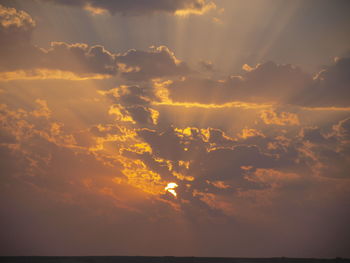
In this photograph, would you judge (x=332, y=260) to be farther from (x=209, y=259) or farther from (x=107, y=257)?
(x=107, y=257)

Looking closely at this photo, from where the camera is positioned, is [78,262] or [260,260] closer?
[78,262]

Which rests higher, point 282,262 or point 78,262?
point 282,262

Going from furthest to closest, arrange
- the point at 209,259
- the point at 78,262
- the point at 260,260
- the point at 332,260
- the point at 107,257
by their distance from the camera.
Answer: the point at 332,260 < the point at 260,260 < the point at 209,259 < the point at 107,257 < the point at 78,262

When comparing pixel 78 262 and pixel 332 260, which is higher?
pixel 332 260

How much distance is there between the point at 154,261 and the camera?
12550 cm

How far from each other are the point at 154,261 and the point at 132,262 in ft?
19.3

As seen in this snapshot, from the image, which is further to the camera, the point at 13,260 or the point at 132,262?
the point at 132,262

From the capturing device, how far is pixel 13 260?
112 metres

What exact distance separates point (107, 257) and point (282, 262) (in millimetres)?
57483

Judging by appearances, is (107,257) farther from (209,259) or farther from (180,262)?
(209,259)

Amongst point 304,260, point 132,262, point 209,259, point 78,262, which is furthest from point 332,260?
point 78,262

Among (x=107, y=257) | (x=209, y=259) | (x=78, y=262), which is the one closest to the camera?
(x=78, y=262)

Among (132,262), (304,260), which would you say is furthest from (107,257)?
(304,260)

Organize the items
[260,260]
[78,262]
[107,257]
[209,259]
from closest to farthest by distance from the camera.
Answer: [78,262] → [107,257] → [209,259] → [260,260]
